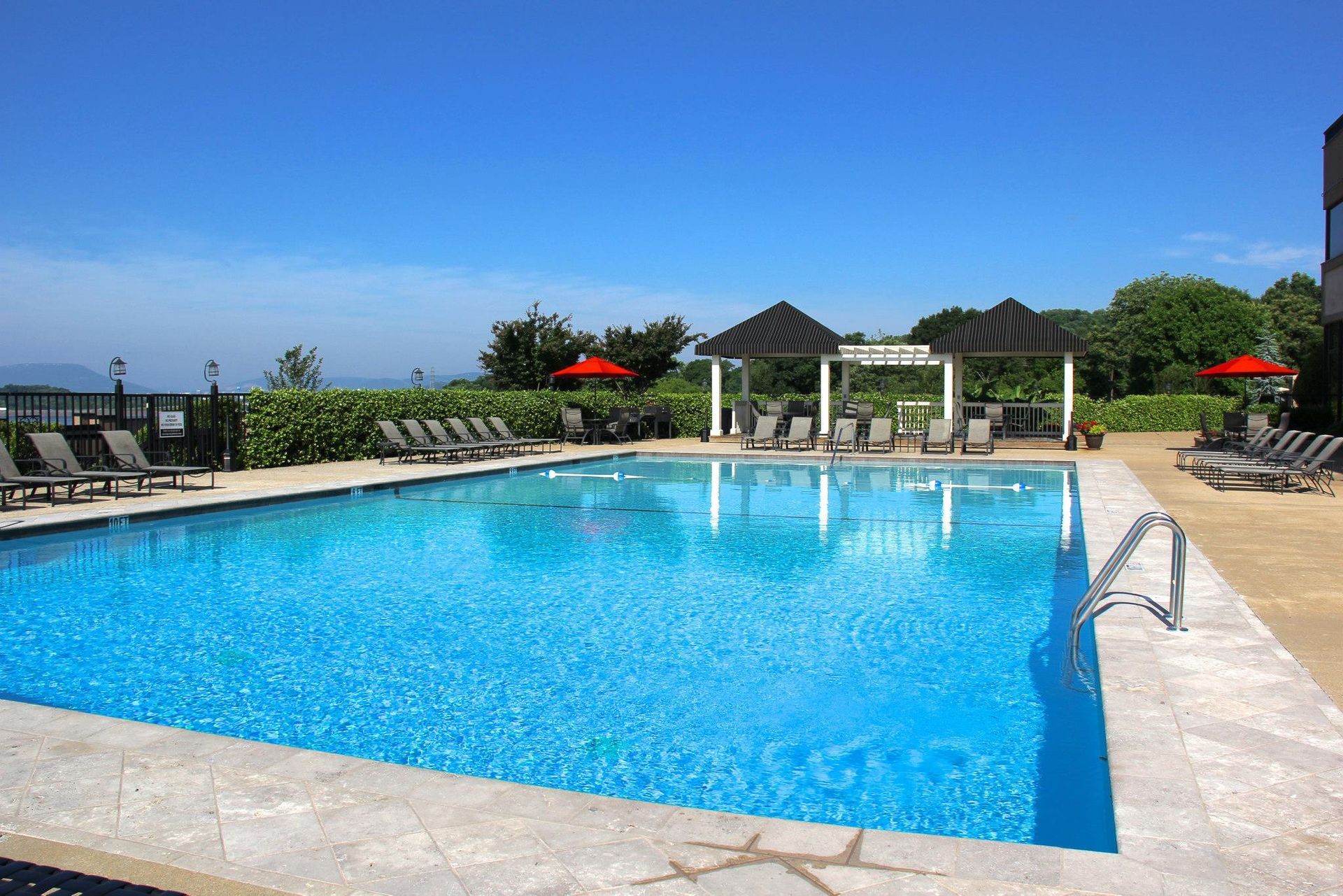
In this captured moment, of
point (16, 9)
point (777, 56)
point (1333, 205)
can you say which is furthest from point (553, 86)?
point (1333, 205)

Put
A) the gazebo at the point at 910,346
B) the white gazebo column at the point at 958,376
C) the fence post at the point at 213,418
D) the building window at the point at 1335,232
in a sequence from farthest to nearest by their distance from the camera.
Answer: the white gazebo column at the point at 958,376 < the gazebo at the point at 910,346 < the building window at the point at 1335,232 < the fence post at the point at 213,418

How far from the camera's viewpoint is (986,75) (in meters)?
21.1

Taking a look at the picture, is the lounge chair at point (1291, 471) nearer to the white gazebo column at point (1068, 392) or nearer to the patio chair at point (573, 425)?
the white gazebo column at point (1068, 392)

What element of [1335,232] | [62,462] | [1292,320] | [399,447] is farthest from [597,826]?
[1292,320]

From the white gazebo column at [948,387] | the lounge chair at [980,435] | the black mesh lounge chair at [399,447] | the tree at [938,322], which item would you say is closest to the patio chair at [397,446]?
the black mesh lounge chair at [399,447]

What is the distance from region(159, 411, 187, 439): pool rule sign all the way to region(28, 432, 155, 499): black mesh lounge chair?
1951 mm

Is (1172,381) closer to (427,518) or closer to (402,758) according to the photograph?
(427,518)

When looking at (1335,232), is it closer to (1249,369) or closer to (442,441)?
(1249,369)

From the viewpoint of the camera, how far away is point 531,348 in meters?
38.8

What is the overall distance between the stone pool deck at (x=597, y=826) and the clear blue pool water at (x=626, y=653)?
1.32 ft

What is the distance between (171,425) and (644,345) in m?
31.1

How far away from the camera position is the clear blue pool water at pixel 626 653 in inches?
169

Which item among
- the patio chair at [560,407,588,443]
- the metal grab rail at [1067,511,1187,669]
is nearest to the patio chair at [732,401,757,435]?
the patio chair at [560,407,588,443]

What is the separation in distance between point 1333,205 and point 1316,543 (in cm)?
1384
